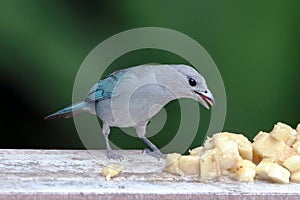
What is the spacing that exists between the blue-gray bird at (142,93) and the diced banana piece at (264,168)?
43cm

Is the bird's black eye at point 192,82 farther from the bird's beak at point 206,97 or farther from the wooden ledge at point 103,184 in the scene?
the wooden ledge at point 103,184

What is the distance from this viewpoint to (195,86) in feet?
9.90

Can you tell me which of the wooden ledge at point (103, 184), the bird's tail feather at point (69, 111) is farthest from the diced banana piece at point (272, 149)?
the bird's tail feather at point (69, 111)

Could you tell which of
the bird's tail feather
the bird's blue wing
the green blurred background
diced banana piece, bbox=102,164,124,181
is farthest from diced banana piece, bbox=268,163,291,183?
the green blurred background

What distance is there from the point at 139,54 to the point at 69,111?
1.92ft

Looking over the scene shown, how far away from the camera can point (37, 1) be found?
381cm

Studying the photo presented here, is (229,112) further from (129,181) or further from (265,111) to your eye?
(129,181)

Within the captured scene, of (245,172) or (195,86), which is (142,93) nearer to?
(195,86)

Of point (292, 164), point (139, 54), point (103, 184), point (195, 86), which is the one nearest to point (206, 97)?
point (195, 86)

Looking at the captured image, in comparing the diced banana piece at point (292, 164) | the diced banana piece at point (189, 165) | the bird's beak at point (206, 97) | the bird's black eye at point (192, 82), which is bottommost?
the diced banana piece at point (189, 165)

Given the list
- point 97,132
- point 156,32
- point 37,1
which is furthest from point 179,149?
point 37,1

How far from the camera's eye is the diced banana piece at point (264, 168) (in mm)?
2523

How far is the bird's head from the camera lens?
2982 mm

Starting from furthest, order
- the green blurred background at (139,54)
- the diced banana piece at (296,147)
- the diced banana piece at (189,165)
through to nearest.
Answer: the green blurred background at (139,54) → the diced banana piece at (296,147) → the diced banana piece at (189,165)
